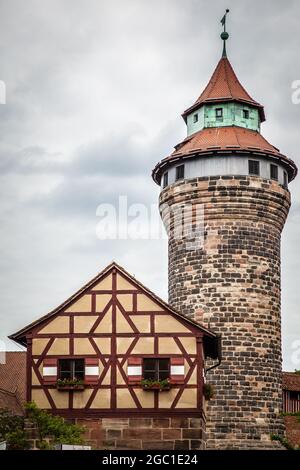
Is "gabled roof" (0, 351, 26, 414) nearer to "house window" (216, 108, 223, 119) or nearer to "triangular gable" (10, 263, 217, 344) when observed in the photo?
"house window" (216, 108, 223, 119)

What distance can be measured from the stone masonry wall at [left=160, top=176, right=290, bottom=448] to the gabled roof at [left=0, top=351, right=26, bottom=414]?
13360mm

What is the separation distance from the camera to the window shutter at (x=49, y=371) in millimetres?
37031

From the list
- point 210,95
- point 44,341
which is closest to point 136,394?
point 44,341

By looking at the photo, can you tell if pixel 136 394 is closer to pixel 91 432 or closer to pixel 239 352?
pixel 91 432

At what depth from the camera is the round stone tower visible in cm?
4525

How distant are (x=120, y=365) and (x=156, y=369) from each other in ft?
3.68

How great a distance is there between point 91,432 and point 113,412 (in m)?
0.88

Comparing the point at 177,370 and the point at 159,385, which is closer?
the point at 159,385

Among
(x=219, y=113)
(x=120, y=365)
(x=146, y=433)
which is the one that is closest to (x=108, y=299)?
(x=120, y=365)

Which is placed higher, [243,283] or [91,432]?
[243,283]

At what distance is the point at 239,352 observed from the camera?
4541cm

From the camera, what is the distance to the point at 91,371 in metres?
36.9

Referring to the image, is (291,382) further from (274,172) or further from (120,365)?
(120,365)

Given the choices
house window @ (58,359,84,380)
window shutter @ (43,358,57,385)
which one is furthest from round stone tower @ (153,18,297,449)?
window shutter @ (43,358,57,385)
